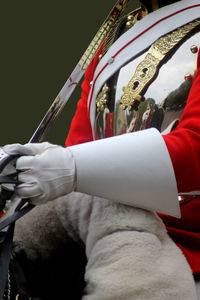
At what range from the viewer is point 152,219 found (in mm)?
908

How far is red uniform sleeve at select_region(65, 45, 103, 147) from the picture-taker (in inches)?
61.7

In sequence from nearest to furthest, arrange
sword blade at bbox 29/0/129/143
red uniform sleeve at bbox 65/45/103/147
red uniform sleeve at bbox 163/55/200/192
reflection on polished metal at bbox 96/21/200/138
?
red uniform sleeve at bbox 163/55/200/192
reflection on polished metal at bbox 96/21/200/138
sword blade at bbox 29/0/129/143
red uniform sleeve at bbox 65/45/103/147

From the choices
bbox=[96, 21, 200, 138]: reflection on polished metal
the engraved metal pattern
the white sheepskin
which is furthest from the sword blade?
the white sheepskin

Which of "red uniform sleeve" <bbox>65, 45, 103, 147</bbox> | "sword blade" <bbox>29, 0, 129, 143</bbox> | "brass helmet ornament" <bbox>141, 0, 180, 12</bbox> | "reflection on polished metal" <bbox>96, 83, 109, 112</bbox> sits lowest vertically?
"red uniform sleeve" <bbox>65, 45, 103, 147</bbox>

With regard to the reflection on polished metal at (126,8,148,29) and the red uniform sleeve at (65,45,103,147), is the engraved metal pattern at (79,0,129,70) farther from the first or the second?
the red uniform sleeve at (65,45,103,147)

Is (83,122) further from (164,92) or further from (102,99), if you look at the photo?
(164,92)

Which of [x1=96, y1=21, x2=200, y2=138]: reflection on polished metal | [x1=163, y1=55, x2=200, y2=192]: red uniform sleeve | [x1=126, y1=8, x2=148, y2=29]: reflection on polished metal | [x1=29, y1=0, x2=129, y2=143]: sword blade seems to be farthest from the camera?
[x1=126, y1=8, x2=148, y2=29]: reflection on polished metal

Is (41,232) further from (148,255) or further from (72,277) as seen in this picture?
(148,255)

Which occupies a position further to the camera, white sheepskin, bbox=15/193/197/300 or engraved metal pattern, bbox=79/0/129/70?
engraved metal pattern, bbox=79/0/129/70

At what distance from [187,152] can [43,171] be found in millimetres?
301

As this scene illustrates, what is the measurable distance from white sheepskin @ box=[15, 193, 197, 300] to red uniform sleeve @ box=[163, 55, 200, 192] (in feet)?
0.35

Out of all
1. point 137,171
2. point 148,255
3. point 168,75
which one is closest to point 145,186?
point 137,171

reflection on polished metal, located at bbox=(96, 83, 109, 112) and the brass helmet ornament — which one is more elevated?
the brass helmet ornament

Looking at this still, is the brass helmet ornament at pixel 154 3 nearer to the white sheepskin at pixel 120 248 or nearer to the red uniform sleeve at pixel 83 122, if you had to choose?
the red uniform sleeve at pixel 83 122
